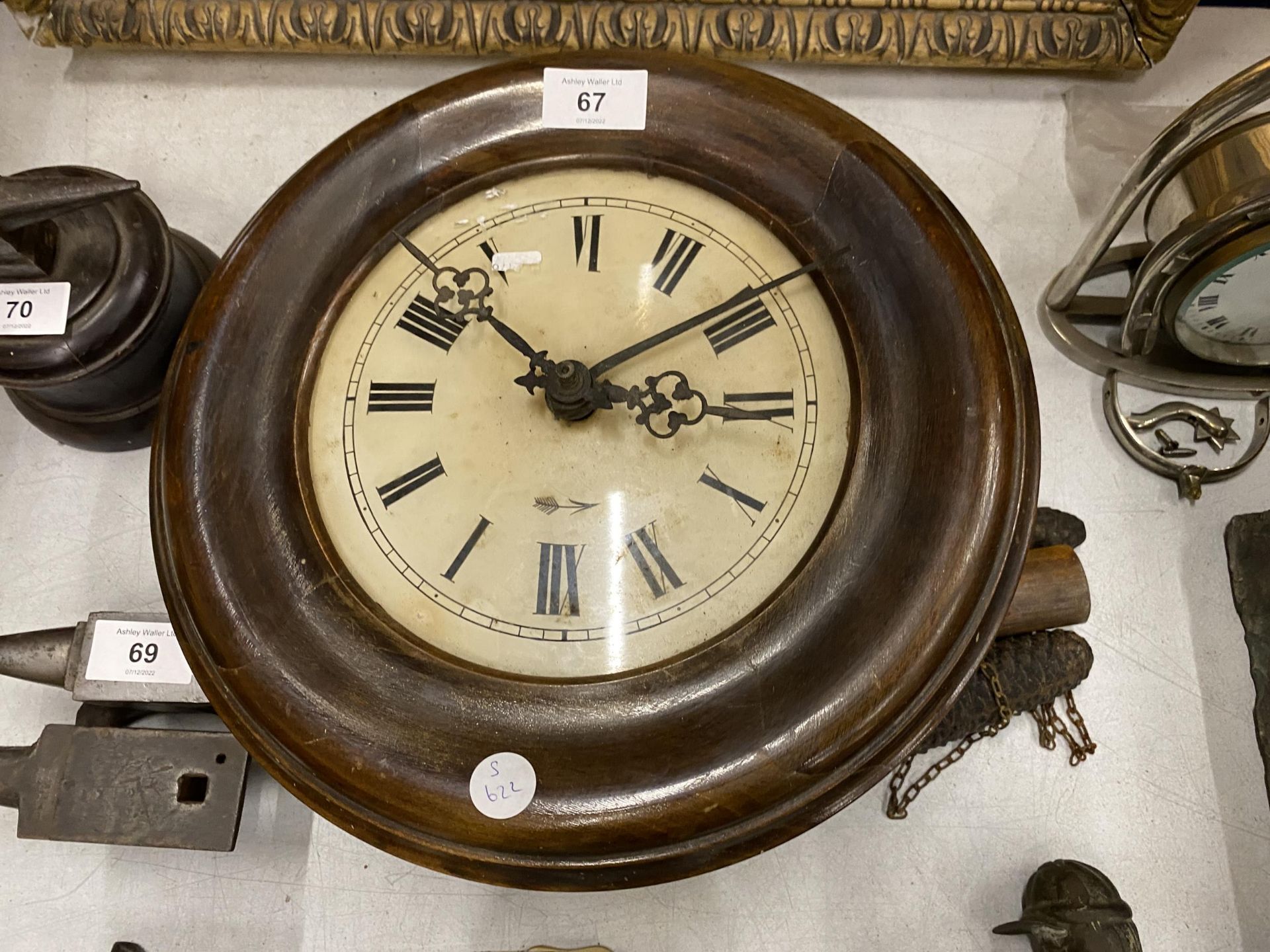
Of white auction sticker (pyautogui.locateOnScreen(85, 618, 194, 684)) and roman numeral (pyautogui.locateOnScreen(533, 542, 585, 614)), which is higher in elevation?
roman numeral (pyautogui.locateOnScreen(533, 542, 585, 614))

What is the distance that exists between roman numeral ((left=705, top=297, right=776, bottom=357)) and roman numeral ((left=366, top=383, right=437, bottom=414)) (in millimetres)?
285

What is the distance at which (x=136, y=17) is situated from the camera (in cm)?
139

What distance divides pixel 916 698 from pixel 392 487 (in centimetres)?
51

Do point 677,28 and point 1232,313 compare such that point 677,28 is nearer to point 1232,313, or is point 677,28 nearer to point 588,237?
point 588,237

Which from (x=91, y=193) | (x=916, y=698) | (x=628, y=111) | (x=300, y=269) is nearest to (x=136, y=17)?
(x=91, y=193)

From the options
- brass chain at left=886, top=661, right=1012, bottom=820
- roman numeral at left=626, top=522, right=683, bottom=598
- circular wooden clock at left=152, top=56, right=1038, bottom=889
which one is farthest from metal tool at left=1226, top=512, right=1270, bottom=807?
roman numeral at left=626, top=522, right=683, bottom=598

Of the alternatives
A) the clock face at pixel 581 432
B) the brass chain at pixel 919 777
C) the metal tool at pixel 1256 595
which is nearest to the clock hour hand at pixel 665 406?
the clock face at pixel 581 432

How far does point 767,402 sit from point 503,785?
1.37ft

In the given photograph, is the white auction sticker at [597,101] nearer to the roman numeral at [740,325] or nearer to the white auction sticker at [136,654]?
the roman numeral at [740,325]

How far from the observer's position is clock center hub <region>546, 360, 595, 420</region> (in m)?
0.84

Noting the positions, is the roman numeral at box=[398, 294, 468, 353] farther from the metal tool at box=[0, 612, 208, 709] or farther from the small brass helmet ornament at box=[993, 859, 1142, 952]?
the small brass helmet ornament at box=[993, 859, 1142, 952]

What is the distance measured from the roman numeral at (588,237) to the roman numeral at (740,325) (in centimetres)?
14

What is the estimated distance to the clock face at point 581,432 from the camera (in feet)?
2.69

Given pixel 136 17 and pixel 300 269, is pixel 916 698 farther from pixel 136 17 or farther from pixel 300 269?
pixel 136 17
